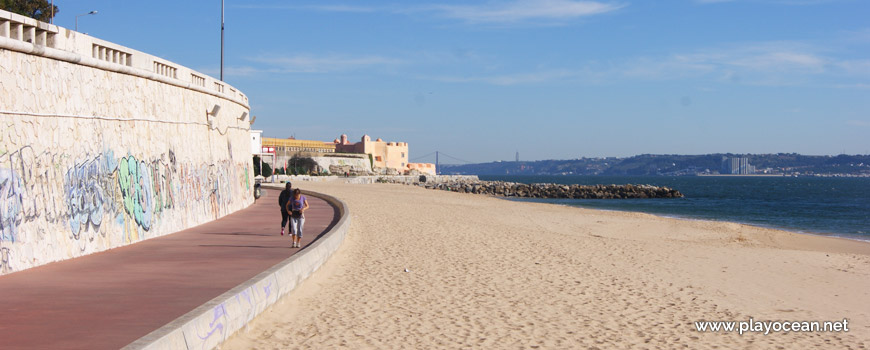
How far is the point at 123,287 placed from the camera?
9305mm

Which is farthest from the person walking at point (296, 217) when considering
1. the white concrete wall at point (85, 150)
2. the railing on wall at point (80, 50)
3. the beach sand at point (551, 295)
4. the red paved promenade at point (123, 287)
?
the railing on wall at point (80, 50)

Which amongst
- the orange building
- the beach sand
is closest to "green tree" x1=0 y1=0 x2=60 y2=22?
the beach sand

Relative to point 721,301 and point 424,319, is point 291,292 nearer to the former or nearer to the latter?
point 424,319

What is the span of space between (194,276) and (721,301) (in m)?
8.06

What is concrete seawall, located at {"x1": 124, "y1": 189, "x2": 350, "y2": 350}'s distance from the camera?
6.01 metres

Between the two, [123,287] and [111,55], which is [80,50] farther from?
[123,287]

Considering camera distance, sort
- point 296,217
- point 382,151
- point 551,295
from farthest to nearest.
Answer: point 382,151, point 296,217, point 551,295

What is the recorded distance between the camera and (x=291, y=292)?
33.6 feet

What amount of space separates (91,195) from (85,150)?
0.80m

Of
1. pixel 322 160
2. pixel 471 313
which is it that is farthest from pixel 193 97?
pixel 322 160

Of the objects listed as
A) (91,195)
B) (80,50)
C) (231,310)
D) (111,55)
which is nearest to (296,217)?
(91,195)

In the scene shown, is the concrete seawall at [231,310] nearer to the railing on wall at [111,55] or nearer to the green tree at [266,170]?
the railing on wall at [111,55]

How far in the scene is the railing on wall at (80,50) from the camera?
1050 cm

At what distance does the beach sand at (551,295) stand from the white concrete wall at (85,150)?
4103mm
